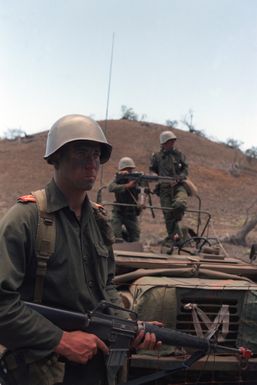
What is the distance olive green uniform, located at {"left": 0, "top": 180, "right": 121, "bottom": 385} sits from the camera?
217cm

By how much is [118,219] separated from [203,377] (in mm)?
3774

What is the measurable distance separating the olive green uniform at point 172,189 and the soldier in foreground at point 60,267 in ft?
15.2

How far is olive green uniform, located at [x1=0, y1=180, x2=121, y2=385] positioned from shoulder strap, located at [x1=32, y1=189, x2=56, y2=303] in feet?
0.07

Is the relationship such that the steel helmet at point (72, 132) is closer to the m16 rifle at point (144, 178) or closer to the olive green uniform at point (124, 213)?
the m16 rifle at point (144, 178)

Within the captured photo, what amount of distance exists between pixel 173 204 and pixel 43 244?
17.2ft

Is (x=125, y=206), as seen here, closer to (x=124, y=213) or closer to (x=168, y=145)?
(x=124, y=213)

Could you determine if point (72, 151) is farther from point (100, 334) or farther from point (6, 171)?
point (6, 171)

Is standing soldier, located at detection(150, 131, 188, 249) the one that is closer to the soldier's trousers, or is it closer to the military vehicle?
the soldier's trousers

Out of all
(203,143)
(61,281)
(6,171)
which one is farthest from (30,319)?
(203,143)

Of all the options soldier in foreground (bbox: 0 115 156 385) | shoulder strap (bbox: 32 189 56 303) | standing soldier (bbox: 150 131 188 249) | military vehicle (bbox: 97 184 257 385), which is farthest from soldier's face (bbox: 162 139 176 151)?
shoulder strap (bbox: 32 189 56 303)

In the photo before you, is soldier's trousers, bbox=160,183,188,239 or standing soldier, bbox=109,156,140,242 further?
standing soldier, bbox=109,156,140,242

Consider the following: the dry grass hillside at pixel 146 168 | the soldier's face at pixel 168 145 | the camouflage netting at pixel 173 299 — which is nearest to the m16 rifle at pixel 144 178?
the soldier's face at pixel 168 145

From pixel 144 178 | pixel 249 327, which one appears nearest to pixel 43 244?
pixel 249 327

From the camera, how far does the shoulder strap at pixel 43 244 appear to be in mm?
2299
